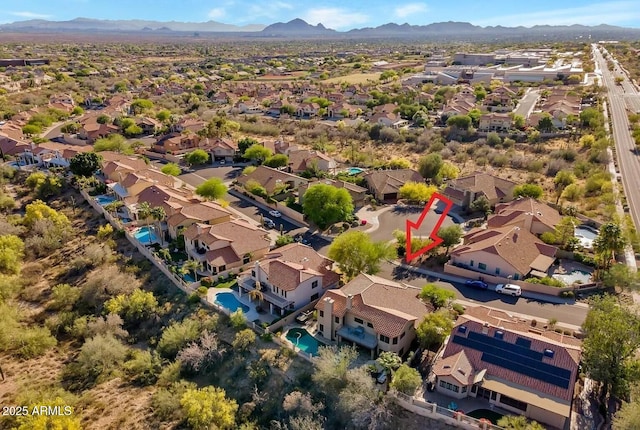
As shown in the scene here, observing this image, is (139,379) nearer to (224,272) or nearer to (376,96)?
(224,272)

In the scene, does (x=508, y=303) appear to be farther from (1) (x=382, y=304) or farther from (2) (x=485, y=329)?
(1) (x=382, y=304)

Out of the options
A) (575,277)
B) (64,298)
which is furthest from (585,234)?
(64,298)

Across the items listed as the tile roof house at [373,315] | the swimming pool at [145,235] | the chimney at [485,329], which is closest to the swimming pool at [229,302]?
the tile roof house at [373,315]

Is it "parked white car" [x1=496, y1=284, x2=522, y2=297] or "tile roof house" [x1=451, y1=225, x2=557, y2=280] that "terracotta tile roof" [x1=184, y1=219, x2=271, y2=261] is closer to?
"tile roof house" [x1=451, y1=225, x2=557, y2=280]

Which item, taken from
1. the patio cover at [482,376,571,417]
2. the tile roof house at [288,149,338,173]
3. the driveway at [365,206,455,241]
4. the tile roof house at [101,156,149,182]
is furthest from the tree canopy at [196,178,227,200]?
the patio cover at [482,376,571,417]

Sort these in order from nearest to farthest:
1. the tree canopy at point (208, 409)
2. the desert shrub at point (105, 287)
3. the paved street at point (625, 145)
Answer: the tree canopy at point (208, 409) → the desert shrub at point (105, 287) → the paved street at point (625, 145)

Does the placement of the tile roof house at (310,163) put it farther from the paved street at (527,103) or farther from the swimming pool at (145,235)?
the paved street at (527,103)
